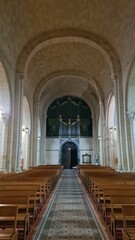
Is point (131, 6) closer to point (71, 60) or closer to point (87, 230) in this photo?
point (71, 60)

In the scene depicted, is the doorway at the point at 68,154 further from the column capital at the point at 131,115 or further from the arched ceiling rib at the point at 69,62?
the column capital at the point at 131,115

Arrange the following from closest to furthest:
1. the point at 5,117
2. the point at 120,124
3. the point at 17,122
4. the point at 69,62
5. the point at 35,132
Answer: the point at 5,117 → the point at 17,122 → the point at 120,124 → the point at 69,62 → the point at 35,132

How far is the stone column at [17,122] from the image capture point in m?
11.9

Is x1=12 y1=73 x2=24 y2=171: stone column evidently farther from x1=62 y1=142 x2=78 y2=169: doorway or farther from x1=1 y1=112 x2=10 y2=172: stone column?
x1=62 y1=142 x2=78 y2=169: doorway

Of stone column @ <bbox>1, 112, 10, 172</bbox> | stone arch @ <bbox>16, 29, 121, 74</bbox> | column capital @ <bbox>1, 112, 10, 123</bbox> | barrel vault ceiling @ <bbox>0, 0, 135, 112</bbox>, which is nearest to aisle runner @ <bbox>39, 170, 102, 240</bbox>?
stone column @ <bbox>1, 112, 10, 172</bbox>

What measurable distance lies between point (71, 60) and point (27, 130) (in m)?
7.28

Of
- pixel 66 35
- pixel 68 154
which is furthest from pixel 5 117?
pixel 68 154

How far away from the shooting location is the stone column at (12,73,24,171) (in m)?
11.9

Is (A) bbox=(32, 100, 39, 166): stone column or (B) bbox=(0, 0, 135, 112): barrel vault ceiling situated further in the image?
(A) bbox=(32, 100, 39, 166): stone column

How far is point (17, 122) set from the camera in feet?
40.8

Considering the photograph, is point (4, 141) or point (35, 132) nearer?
point (4, 141)

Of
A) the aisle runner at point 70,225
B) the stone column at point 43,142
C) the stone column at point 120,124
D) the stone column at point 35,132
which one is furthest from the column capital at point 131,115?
the stone column at point 43,142

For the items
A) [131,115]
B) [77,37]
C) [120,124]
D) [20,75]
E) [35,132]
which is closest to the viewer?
[131,115]

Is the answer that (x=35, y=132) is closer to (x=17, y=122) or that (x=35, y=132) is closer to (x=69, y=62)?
(x=17, y=122)
